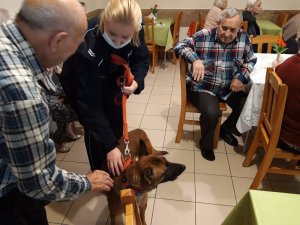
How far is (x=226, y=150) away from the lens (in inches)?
93.0

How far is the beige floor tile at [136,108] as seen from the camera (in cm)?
303

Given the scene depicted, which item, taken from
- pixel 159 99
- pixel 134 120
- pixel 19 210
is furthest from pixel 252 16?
pixel 19 210

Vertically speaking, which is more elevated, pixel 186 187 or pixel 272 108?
pixel 272 108

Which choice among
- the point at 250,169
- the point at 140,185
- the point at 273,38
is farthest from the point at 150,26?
the point at 140,185

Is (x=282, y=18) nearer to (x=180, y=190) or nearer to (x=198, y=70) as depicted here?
(x=198, y=70)

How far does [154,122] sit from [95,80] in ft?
5.49

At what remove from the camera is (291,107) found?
5.11ft

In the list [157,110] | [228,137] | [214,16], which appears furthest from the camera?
[214,16]

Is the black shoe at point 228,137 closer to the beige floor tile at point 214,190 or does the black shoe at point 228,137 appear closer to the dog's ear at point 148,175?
the beige floor tile at point 214,190

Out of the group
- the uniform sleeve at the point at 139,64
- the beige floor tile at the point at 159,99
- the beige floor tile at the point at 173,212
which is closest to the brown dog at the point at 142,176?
the beige floor tile at the point at 173,212

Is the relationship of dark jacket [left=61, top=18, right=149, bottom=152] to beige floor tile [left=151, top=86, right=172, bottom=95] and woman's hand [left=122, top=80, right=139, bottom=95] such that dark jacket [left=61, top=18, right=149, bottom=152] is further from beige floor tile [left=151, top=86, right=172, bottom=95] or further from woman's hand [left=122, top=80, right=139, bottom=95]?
beige floor tile [left=151, top=86, right=172, bottom=95]

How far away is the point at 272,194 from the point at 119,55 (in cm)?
89

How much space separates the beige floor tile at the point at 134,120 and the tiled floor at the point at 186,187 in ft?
0.04

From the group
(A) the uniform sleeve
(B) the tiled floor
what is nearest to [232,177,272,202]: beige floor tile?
(B) the tiled floor
